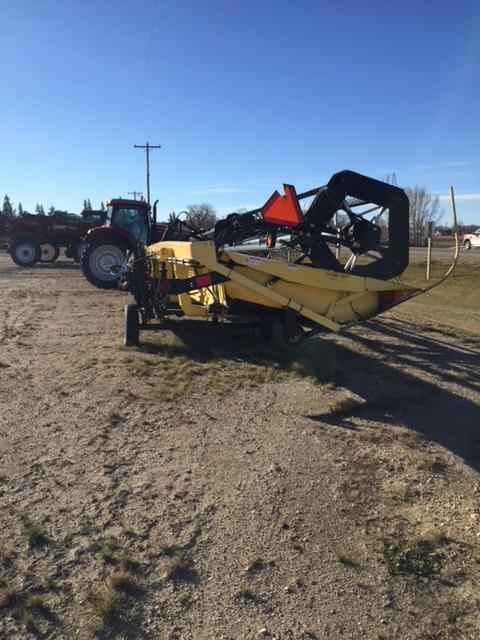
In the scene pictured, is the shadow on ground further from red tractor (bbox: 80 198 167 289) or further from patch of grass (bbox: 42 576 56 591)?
red tractor (bbox: 80 198 167 289)

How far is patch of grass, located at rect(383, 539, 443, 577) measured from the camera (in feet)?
9.02

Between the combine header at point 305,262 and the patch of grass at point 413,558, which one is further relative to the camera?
the combine header at point 305,262

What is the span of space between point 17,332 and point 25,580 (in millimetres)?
6128

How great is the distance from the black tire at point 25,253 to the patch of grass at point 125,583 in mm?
21382

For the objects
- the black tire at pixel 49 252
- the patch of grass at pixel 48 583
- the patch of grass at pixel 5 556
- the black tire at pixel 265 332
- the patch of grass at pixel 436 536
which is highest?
the black tire at pixel 49 252

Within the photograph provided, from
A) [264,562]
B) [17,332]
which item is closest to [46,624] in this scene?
[264,562]

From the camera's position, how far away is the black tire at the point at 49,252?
23.1 metres

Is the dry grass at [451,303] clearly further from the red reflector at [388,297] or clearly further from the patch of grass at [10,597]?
the patch of grass at [10,597]

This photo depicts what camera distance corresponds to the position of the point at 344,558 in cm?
284

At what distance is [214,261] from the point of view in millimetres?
5910

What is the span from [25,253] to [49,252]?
113 centimetres

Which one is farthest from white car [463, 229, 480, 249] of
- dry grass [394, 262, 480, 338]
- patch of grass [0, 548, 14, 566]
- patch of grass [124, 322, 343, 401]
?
patch of grass [0, 548, 14, 566]

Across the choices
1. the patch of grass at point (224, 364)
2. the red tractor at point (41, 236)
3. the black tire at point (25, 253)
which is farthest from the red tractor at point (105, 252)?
the black tire at point (25, 253)

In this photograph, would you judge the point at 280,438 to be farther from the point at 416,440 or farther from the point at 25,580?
the point at 25,580
